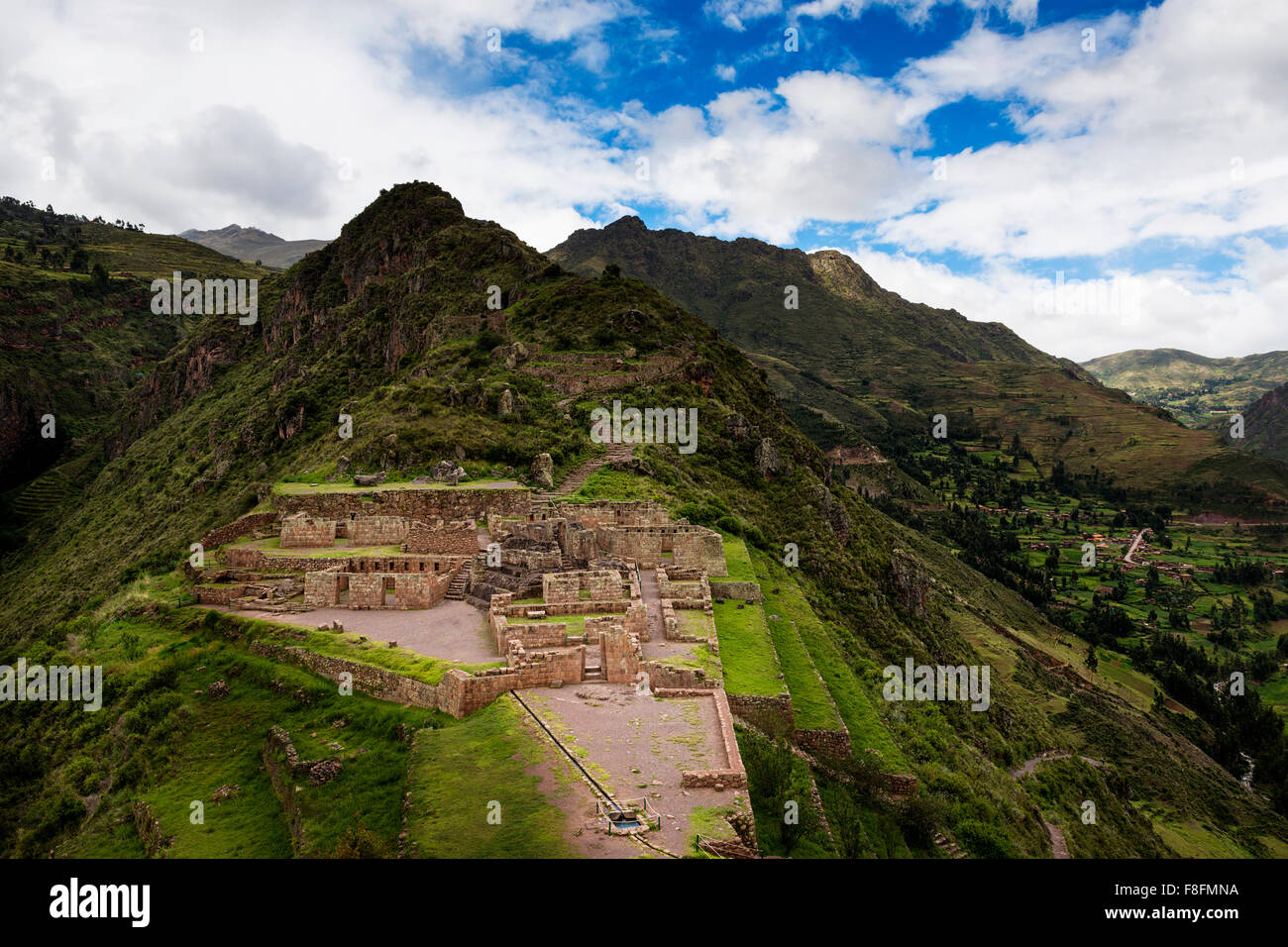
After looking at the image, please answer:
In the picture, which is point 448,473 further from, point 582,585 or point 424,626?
point 424,626

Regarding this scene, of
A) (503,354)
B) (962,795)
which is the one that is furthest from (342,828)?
(503,354)

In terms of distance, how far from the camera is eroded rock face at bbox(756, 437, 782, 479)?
4794 centimetres

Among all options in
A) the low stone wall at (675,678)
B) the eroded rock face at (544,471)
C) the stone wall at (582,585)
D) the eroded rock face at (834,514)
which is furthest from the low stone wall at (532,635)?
the eroded rock face at (834,514)

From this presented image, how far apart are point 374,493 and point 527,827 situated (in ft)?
85.7

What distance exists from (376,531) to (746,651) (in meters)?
16.1

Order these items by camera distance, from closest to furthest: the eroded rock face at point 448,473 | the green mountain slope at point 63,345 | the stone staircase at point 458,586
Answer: the stone staircase at point 458,586 → the eroded rock face at point 448,473 → the green mountain slope at point 63,345

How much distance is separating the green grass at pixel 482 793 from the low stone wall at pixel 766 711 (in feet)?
18.6

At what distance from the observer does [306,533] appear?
2794cm

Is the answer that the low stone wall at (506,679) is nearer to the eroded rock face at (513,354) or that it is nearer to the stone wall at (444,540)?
the stone wall at (444,540)

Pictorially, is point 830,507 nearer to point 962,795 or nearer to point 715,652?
point 962,795

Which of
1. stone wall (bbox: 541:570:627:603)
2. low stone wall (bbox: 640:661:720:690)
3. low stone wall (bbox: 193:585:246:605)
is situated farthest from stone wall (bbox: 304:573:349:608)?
low stone wall (bbox: 640:661:720:690)

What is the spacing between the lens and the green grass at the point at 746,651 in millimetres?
18078

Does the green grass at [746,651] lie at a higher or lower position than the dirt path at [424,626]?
lower

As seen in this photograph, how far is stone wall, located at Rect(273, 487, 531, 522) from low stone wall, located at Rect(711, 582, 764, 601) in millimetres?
9872
